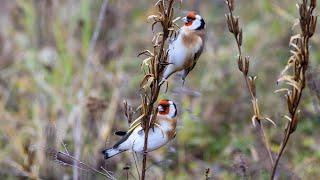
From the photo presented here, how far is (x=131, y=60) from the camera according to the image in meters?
6.20

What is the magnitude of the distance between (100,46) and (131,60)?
1.72 feet

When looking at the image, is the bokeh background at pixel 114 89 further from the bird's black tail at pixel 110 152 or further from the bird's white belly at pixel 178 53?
the bird's white belly at pixel 178 53

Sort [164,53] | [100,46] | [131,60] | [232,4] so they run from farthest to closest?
[131,60] < [100,46] < [232,4] < [164,53]

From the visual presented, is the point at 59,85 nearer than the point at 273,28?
Yes

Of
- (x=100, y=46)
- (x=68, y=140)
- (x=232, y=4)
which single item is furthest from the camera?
(x=100, y=46)

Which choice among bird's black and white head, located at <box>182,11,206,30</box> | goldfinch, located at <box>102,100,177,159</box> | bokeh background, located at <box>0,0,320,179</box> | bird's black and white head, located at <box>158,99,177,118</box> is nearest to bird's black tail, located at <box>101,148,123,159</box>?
goldfinch, located at <box>102,100,177,159</box>

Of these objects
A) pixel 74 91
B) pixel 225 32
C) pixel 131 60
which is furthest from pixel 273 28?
pixel 74 91

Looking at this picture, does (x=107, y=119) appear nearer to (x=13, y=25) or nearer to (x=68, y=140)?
(x=68, y=140)

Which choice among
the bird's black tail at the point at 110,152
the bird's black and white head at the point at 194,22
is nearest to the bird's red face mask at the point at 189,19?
the bird's black and white head at the point at 194,22

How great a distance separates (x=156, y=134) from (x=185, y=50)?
0.25 meters

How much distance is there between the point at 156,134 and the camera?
2.30 metres

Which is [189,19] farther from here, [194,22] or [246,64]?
[246,64]

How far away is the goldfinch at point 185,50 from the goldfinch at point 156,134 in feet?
0.53

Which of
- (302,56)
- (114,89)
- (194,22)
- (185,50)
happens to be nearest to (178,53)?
(185,50)
